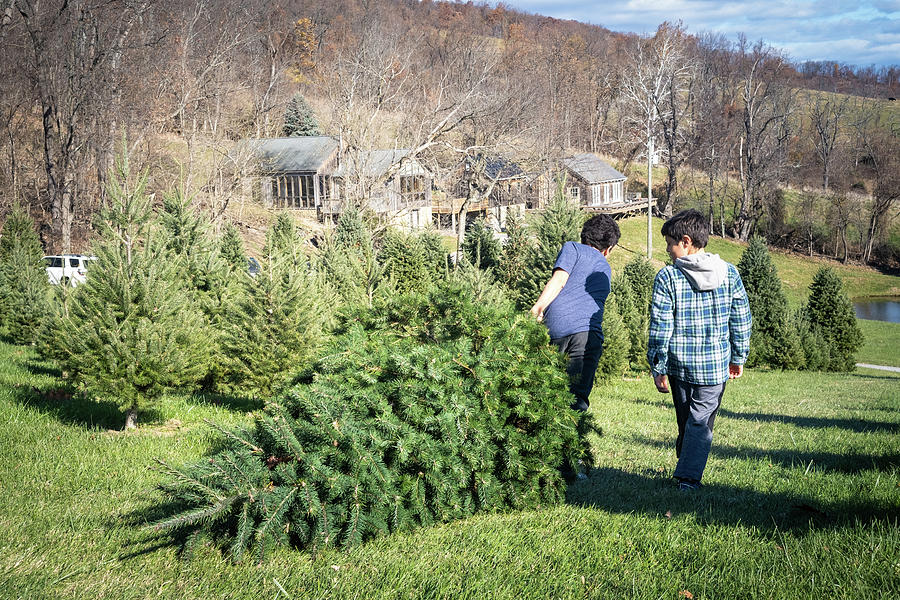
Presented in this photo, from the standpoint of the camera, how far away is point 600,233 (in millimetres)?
5367

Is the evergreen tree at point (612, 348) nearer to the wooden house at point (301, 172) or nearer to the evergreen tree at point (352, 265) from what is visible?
the evergreen tree at point (352, 265)

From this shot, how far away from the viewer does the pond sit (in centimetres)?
4235

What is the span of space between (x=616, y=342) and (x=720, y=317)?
954 centimetres

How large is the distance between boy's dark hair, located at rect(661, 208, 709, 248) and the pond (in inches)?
1730

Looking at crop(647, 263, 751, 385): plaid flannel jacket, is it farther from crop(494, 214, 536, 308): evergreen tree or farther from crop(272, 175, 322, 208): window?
crop(272, 175, 322, 208): window

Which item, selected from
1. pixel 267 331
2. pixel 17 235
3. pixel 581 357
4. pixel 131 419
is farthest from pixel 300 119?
pixel 581 357

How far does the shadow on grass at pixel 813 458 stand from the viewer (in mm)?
5152

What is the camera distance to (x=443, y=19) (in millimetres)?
83500

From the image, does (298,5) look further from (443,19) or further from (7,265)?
(7,265)

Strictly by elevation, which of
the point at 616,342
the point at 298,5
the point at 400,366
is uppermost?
the point at 298,5

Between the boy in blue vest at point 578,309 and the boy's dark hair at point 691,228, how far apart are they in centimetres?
69

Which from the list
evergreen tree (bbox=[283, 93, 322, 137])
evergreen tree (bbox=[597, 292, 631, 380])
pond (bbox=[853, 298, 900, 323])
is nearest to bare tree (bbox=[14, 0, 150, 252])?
evergreen tree (bbox=[283, 93, 322, 137])

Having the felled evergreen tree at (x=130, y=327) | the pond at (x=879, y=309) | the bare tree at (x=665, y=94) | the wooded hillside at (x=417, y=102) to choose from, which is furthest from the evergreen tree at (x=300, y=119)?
the felled evergreen tree at (x=130, y=327)

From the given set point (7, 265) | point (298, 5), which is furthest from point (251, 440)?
point (298, 5)
